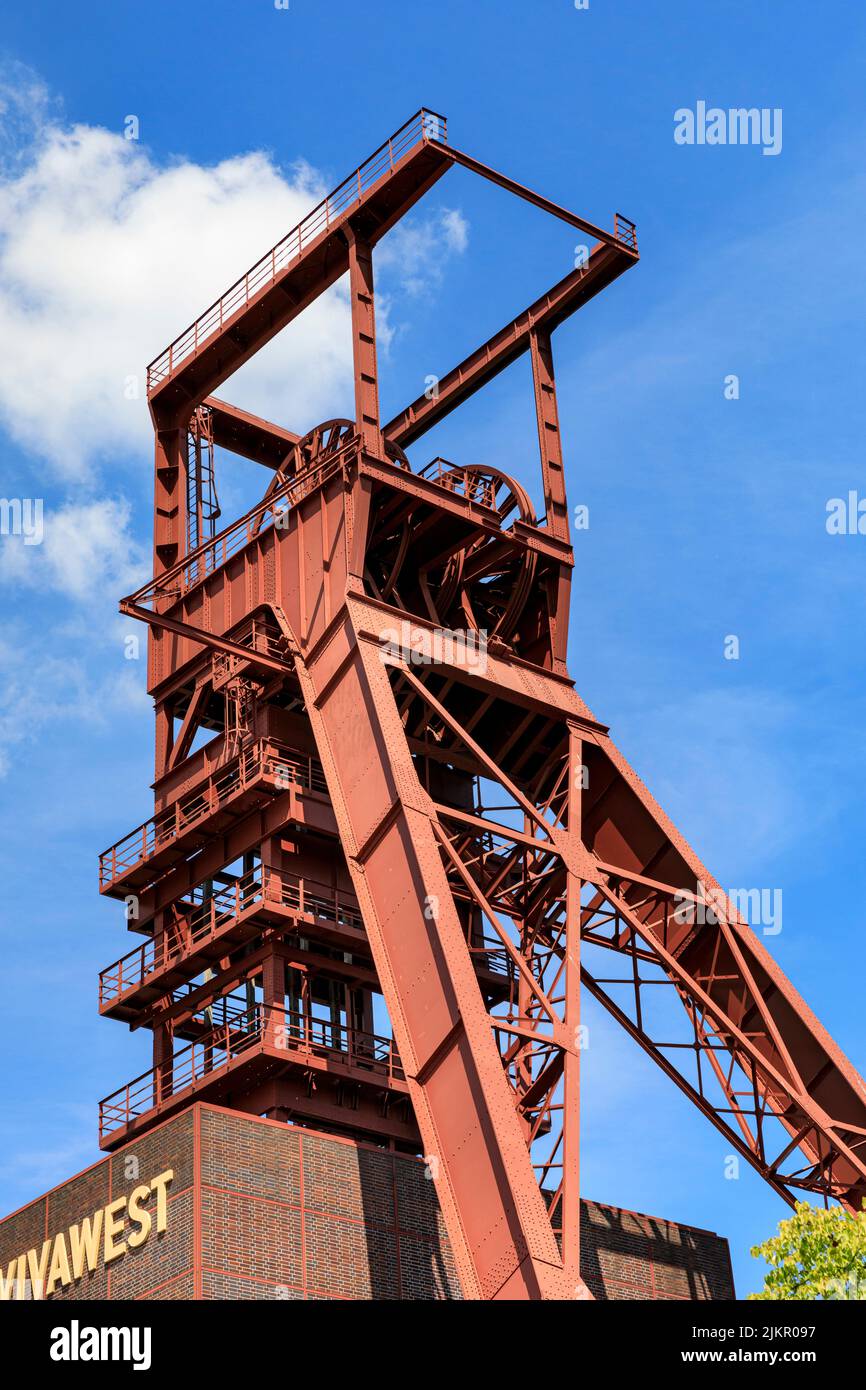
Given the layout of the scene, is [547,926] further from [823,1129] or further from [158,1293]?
[158,1293]

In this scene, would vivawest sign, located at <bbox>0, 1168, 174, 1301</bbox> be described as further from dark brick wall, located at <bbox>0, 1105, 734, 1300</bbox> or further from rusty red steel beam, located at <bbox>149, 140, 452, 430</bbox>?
rusty red steel beam, located at <bbox>149, 140, 452, 430</bbox>

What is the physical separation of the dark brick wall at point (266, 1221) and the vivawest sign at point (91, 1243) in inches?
6.7

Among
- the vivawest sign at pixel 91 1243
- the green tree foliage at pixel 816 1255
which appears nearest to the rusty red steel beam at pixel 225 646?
the vivawest sign at pixel 91 1243

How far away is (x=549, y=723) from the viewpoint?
34.5m

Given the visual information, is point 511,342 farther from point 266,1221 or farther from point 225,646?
point 266,1221

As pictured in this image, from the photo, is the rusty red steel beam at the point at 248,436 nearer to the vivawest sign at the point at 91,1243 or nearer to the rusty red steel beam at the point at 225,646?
the rusty red steel beam at the point at 225,646

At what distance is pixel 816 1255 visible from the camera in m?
26.3

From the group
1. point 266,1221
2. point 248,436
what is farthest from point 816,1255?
point 248,436

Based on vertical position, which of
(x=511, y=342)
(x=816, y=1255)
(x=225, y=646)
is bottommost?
(x=816, y=1255)

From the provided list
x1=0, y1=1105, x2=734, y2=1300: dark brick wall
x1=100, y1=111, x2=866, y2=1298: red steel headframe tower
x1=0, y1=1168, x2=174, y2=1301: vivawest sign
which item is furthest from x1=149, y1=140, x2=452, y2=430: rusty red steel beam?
x1=0, y1=1168, x2=174, y2=1301: vivawest sign

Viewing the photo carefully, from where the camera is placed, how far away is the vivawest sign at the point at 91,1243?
29391 mm

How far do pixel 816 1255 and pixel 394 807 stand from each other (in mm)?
8522
